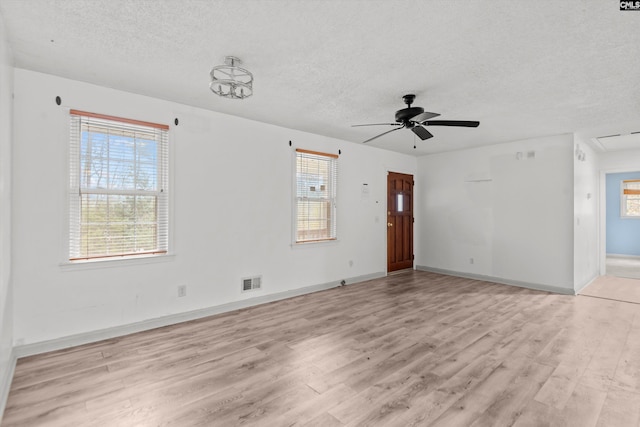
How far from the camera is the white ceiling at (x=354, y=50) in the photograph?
2.03 metres

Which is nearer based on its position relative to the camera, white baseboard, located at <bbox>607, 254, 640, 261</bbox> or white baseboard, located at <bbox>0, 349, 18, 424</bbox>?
white baseboard, located at <bbox>0, 349, 18, 424</bbox>

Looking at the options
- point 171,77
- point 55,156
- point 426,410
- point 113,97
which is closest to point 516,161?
point 426,410

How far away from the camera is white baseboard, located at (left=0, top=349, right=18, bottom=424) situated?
2096mm

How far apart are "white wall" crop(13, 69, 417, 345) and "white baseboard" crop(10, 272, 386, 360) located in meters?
0.06

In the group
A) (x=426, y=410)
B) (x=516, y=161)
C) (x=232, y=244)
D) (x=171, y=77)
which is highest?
(x=171, y=77)

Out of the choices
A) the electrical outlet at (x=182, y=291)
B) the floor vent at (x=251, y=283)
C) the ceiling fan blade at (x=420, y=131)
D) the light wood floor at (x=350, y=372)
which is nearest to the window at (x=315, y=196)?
the floor vent at (x=251, y=283)

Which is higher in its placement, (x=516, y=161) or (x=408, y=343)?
(x=516, y=161)

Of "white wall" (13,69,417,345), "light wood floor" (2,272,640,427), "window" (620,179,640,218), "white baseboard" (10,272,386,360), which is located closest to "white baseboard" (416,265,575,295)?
"light wood floor" (2,272,640,427)

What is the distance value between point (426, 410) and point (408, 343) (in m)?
1.08

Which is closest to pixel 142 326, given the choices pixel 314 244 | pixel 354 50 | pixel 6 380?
pixel 6 380

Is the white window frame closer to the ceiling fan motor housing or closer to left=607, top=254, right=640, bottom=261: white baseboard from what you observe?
the ceiling fan motor housing

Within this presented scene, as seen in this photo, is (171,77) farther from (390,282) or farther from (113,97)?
(390,282)

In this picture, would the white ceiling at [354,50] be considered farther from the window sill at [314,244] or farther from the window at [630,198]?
the window at [630,198]

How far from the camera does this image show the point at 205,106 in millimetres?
3906
